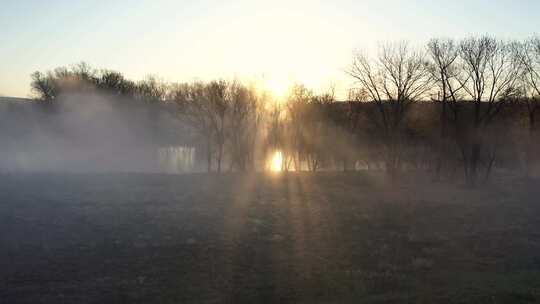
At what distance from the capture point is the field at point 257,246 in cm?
1332

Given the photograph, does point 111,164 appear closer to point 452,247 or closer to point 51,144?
point 51,144

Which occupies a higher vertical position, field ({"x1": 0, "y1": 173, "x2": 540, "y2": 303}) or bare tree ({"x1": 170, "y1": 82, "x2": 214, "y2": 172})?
bare tree ({"x1": 170, "y1": 82, "x2": 214, "y2": 172})

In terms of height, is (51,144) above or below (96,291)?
above

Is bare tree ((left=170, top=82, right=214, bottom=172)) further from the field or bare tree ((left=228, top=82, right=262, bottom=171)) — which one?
the field

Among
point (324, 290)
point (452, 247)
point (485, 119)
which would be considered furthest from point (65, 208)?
point (485, 119)

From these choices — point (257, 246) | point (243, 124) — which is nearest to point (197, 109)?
point (243, 124)

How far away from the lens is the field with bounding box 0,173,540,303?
43.7 feet

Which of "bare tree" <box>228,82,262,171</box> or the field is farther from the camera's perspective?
"bare tree" <box>228,82,262,171</box>

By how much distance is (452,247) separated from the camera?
19266 millimetres

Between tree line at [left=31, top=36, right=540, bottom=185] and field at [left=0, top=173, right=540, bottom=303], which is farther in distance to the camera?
tree line at [left=31, top=36, right=540, bottom=185]

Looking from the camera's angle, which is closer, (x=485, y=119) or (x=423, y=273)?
(x=423, y=273)

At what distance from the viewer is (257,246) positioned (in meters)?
18.9

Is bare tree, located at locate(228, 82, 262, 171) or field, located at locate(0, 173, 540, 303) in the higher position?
bare tree, located at locate(228, 82, 262, 171)

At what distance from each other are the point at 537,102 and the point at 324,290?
1704 inches
